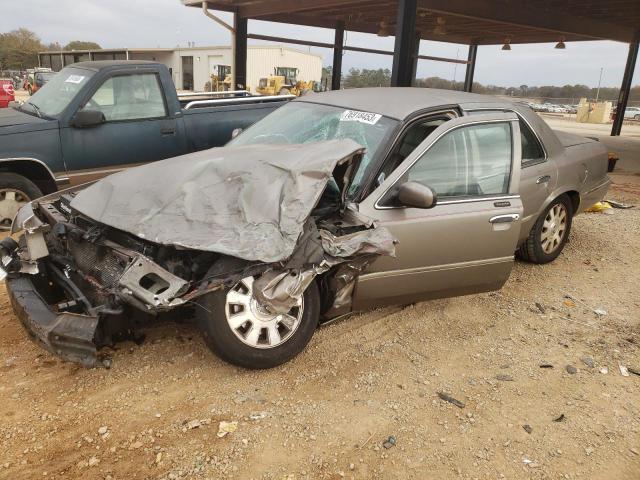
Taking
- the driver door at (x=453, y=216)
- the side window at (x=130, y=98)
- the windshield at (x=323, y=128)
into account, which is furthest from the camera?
the side window at (x=130, y=98)

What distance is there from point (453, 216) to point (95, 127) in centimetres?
443

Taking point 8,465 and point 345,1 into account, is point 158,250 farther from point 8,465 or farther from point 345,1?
point 345,1

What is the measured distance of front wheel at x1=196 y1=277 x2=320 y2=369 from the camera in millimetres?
2957

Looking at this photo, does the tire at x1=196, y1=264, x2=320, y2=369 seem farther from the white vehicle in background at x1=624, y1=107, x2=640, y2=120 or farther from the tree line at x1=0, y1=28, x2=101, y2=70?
the tree line at x1=0, y1=28, x2=101, y2=70

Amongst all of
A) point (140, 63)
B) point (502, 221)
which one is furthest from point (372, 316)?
point (140, 63)

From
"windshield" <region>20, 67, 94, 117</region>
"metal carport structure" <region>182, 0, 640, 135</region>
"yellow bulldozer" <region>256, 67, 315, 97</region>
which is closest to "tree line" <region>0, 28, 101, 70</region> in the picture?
"yellow bulldozer" <region>256, 67, 315, 97</region>

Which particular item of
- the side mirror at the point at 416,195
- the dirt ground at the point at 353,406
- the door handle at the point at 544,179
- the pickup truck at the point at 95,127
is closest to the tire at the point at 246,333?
the dirt ground at the point at 353,406

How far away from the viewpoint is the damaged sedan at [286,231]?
280cm

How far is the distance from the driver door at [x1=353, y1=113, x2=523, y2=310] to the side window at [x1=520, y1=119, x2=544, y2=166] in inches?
32.7

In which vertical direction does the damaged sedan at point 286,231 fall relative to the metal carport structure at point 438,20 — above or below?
below

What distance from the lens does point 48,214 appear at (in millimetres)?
3365

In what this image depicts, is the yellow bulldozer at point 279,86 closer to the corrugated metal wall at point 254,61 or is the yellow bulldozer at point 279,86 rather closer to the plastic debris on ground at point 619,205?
the corrugated metal wall at point 254,61

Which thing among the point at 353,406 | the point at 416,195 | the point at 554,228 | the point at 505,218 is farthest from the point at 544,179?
the point at 353,406

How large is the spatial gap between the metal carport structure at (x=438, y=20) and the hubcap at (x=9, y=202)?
24.8 ft
